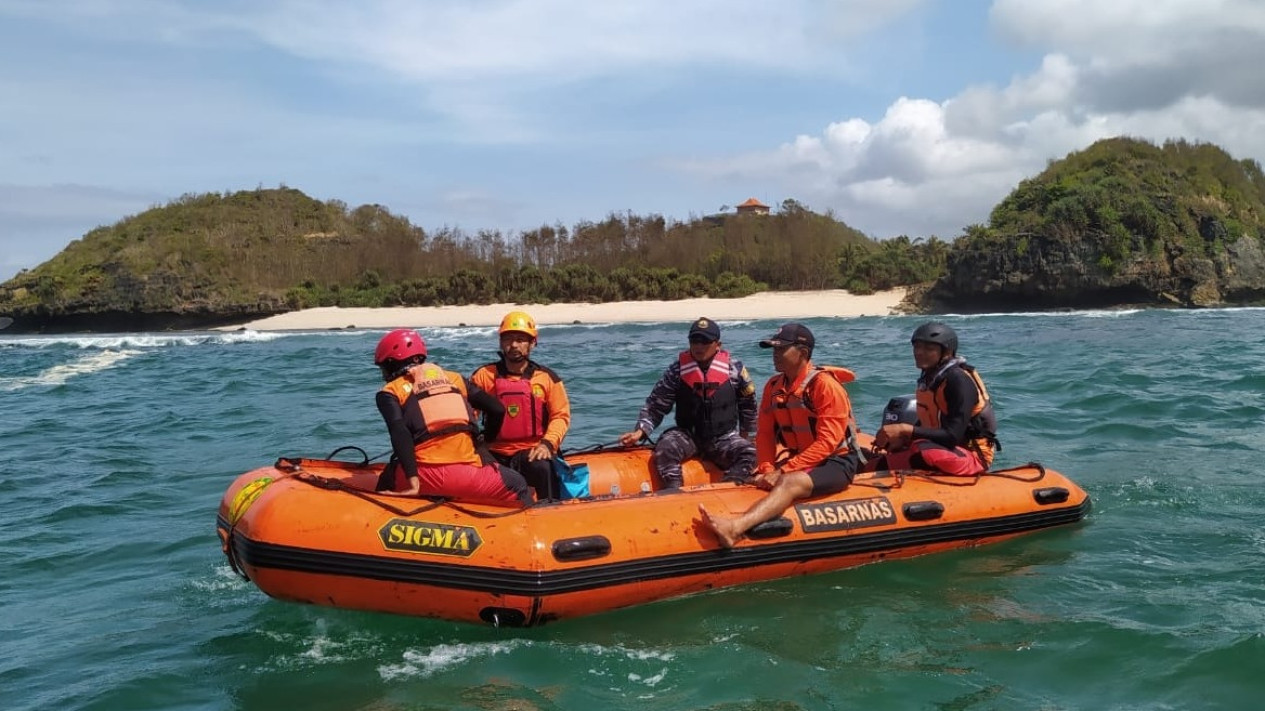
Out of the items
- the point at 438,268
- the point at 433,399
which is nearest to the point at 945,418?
the point at 433,399

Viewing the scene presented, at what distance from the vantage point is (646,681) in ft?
13.8

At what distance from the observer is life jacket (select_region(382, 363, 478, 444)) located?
4.94 metres

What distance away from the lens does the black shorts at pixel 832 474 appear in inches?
218

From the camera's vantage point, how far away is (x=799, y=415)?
5719mm

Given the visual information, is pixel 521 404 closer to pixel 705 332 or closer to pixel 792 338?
pixel 705 332

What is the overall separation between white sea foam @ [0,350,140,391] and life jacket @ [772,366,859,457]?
1597cm

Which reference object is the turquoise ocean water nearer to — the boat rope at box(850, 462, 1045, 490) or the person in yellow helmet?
the boat rope at box(850, 462, 1045, 490)

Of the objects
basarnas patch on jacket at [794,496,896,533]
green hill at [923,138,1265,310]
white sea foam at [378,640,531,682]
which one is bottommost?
white sea foam at [378,640,531,682]

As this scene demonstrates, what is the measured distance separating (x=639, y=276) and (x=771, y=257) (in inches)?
230

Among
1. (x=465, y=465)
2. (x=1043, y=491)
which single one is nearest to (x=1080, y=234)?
(x=1043, y=491)

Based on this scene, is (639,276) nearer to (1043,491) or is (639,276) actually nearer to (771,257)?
(771,257)

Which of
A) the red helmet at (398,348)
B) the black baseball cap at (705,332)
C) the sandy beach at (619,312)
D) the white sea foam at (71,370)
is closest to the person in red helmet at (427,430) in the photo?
the red helmet at (398,348)

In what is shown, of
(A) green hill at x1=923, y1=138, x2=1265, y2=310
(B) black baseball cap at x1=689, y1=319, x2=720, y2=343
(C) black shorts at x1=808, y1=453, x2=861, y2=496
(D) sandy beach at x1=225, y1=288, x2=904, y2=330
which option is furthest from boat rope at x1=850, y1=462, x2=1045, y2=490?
(A) green hill at x1=923, y1=138, x2=1265, y2=310

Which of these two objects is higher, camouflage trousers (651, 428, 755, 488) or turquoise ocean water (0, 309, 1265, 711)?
camouflage trousers (651, 428, 755, 488)
